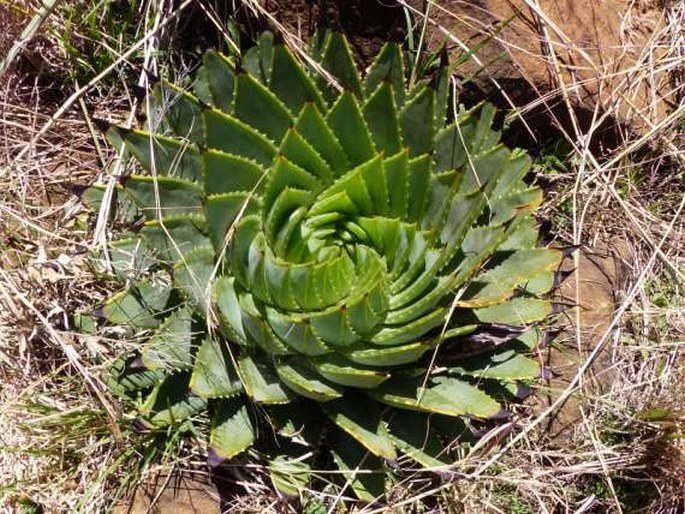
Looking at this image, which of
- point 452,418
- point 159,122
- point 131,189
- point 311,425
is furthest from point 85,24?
point 452,418

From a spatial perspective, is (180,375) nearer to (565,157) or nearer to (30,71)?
(30,71)

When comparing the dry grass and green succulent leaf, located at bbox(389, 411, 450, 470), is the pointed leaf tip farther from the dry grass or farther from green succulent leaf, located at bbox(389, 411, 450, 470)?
green succulent leaf, located at bbox(389, 411, 450, 470)

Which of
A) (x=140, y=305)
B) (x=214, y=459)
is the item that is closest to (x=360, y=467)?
→ (x=214, y=459)

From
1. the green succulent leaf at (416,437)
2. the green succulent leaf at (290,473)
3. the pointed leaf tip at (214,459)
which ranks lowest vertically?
the green succulent leaf at (290,473)

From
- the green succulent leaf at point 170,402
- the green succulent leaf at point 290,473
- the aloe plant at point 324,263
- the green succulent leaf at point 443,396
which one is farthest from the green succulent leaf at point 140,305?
the green succulent leaf at point 443,396

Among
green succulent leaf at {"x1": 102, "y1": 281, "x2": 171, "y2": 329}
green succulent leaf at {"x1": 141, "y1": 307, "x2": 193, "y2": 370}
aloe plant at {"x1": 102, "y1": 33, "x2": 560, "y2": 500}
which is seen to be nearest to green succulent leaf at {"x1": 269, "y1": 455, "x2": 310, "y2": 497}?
aloe plant at {"x1": 102, "y1": 33, "x2": 560, "y2": 500}

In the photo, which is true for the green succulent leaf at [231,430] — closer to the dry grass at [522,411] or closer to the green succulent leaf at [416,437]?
the dry grass at [522,411]
